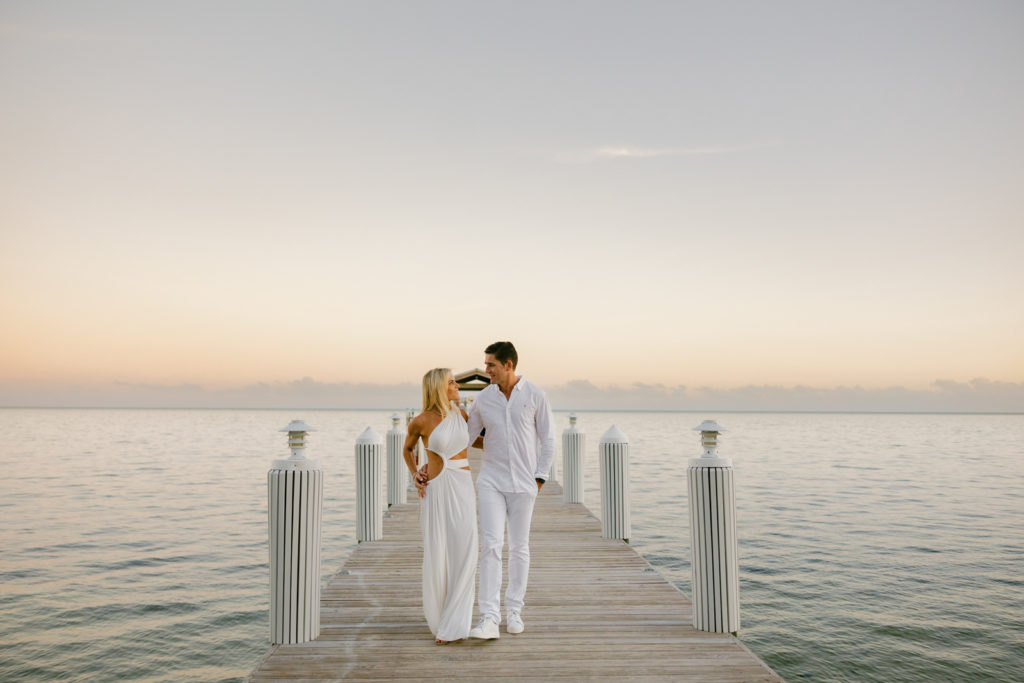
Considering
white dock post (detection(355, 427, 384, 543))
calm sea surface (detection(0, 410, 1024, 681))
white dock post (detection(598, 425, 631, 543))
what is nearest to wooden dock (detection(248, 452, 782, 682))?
white dock post (detection(598, 425, 631, 543))

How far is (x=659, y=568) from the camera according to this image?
10.9 m

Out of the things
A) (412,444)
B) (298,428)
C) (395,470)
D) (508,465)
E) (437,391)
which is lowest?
(395,470)

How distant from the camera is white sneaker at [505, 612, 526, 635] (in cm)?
424

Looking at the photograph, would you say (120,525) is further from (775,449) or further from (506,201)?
(775,449)

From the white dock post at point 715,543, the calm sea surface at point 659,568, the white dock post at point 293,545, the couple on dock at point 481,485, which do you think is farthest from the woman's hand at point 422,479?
the calm sea surface at point 659,568

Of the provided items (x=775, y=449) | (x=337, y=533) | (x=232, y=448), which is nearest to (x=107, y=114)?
(x=337, y=533)

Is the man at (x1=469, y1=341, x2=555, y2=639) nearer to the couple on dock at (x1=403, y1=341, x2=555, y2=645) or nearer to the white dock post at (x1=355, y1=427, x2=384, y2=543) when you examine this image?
the couple on dock at (x1=403, y1=341, x2=555, y2=645)

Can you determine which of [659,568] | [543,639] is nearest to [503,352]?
[543,639]

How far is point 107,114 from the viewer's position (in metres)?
18.1

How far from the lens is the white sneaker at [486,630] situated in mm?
4043

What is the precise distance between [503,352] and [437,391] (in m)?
0.51

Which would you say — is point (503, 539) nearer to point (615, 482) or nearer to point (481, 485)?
point (481, 485)

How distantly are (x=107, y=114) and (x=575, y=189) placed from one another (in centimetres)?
1449

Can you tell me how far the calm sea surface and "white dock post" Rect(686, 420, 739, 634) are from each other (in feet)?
11.7
